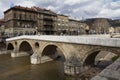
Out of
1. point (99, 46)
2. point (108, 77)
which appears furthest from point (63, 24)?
point (108, 77)

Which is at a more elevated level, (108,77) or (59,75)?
(108,77)

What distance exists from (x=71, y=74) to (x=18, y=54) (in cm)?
1889

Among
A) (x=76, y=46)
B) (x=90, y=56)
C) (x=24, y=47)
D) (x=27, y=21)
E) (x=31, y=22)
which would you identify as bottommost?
(x=24, y=47)

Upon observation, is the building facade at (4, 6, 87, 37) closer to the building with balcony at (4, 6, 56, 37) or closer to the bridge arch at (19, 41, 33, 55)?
the building with balcony at (4, 6, 56, 37)

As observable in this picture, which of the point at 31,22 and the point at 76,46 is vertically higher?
the point at 31,22

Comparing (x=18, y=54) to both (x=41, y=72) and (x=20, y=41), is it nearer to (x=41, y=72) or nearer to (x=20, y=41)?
(x=20, y=41)

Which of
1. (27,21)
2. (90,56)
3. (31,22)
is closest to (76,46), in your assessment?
(90,56)

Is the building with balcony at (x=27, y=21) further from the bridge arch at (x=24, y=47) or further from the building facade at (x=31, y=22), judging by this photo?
the bridge arch at (x=24, y=47)

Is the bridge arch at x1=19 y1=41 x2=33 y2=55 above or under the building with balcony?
under

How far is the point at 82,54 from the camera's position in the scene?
18.6 meters

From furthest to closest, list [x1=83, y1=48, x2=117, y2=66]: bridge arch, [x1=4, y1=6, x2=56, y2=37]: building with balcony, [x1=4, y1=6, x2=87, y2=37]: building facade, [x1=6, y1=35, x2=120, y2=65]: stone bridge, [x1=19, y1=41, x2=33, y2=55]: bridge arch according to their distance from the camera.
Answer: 1. [x1=4, y1=6, x2=87, y2=37]: building facade
2. [x1=4, y1=6, x2=56, y2=37]: building with balcony
3. [x1=19, y1=41, x2=33, y2=55]: bridge arch
4. [x1=83, y1=48, x2=117, y2=66]: bridge arch
5. [x1=6, y1=35, x2=120, y2=65]: stone bridge

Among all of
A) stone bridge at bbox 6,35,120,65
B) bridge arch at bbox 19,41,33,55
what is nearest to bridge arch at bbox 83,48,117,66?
stone bridge at bbox 6,35,120,65

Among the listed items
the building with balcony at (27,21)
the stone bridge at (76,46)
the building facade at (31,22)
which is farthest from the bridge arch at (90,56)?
the building with balcony at (27,21)

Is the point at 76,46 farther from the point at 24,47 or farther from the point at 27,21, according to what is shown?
the point at 27,21
